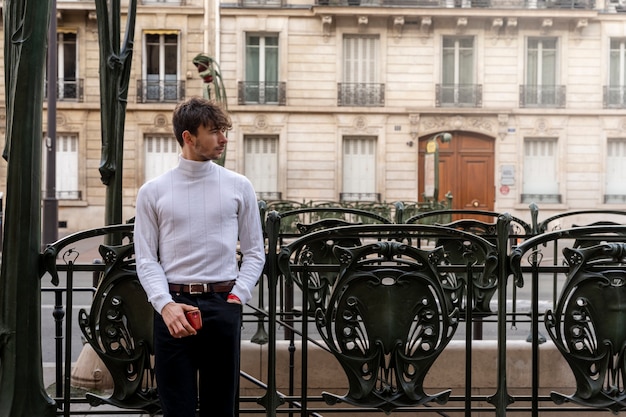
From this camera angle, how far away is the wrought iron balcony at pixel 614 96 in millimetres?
28281

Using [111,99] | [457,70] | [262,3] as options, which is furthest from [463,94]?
[111,99]

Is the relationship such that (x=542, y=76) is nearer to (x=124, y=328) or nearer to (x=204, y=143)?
(x=124, y=328)

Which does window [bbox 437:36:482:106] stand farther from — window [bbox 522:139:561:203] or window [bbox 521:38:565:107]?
window [bbox 522:139:561:203]

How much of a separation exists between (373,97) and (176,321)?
25.4m

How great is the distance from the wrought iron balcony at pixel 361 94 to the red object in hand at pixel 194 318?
82.7 ft

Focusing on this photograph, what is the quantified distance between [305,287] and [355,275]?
25 cm

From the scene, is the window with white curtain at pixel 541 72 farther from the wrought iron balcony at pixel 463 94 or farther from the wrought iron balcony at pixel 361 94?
the wrought iron balcony at pixel 361 94

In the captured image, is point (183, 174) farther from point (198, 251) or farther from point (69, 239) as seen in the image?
point (69, 239)

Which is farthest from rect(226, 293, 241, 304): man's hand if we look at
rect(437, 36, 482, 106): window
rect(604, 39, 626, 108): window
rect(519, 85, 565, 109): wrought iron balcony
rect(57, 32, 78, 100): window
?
rect(604, 39, 626, 108): window

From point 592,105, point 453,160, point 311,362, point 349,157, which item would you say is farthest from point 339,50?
point 311,362

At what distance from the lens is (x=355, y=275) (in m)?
3.88

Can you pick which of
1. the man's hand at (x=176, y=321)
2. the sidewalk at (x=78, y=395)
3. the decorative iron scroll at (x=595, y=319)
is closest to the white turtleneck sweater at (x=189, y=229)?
the man's hand at (x=176, y=321)

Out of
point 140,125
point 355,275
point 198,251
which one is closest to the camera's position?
point 198,251

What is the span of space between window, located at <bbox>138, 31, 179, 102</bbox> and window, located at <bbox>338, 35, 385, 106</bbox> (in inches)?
227
